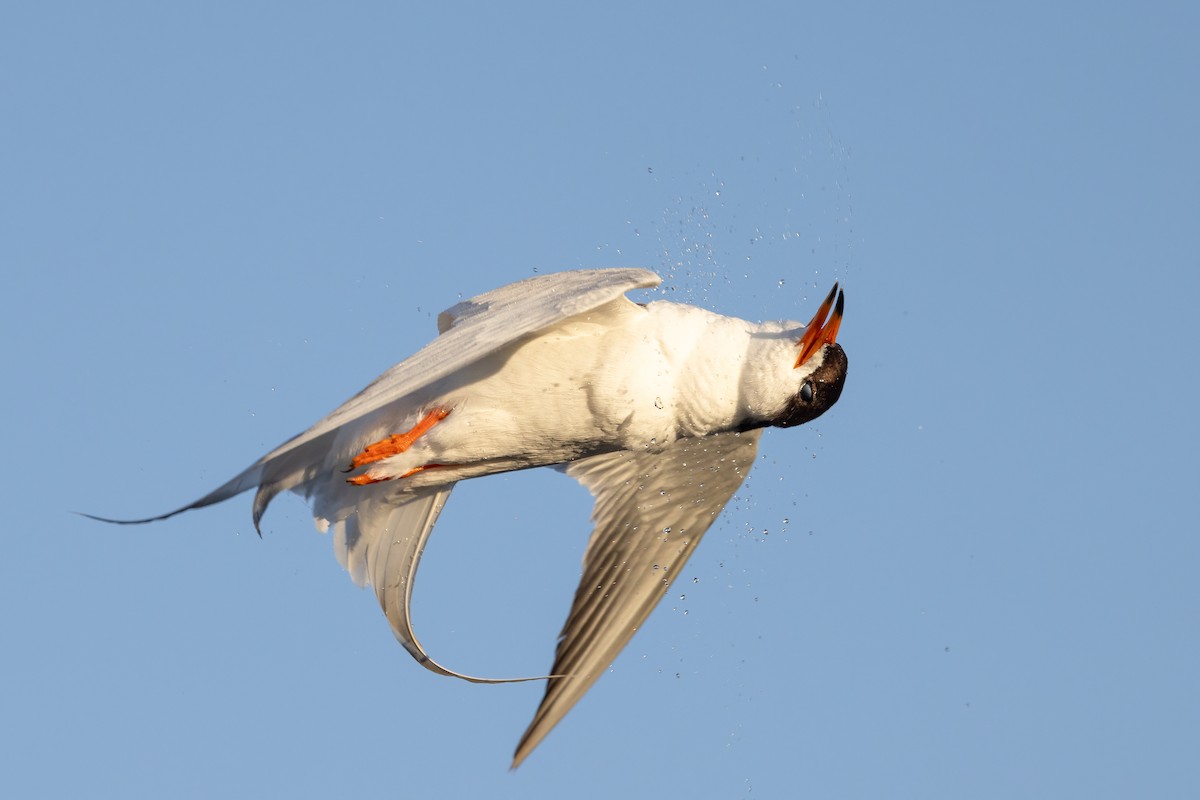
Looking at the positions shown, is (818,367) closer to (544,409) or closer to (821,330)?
(821,330)

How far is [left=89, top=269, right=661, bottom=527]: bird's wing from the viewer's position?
7199mm

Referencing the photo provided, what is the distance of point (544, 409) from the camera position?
8.21m

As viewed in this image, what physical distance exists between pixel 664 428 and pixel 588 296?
39.7 inches

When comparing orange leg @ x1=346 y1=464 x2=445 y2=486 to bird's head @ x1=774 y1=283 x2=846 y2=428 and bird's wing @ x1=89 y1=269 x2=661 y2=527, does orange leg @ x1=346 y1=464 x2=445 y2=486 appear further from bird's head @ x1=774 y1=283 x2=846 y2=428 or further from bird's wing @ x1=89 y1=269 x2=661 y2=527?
bird's head @ x1=774 y1=283 x2=846 y2=428

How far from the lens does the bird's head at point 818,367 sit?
798cm

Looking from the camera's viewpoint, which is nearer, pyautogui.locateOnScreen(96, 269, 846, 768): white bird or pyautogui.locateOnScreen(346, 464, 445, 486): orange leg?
pyautogui.locateOnScreen(96, 269, 846, 768): white bird

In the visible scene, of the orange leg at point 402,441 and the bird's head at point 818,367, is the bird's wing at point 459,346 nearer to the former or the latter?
the orange leg at point 402,441

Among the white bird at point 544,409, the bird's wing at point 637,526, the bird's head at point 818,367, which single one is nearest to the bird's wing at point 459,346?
the white bird at point 544,409

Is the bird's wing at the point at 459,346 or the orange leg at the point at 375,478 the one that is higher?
the bird's wing at the point at 459,346

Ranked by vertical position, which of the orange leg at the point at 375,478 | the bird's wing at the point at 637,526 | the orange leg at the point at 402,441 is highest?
the orange leg at the point at 402,441

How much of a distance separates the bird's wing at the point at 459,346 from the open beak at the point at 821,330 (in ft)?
2.62

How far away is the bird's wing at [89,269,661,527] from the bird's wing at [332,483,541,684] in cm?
42

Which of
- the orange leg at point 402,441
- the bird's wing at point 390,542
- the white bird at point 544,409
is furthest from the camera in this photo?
the bird's wing at point 390,542

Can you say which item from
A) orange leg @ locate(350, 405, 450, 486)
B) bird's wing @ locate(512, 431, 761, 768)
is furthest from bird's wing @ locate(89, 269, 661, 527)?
bird's wing @ locate(512, 431, 761, 768)
